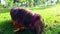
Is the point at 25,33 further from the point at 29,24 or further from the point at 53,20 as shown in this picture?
the point at 53,20

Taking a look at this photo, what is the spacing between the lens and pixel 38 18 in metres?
3.95

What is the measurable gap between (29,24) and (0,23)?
2.81 ft

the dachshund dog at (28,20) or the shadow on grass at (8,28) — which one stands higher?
the dachshund dog at (28,20)

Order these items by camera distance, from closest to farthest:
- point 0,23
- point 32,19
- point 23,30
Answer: point 32,19 → point 23,30 → point 0,23

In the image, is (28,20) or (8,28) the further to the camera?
(8,28)

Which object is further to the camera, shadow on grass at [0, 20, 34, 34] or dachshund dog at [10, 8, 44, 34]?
shadow on grass at [0, 20, 34, 34]

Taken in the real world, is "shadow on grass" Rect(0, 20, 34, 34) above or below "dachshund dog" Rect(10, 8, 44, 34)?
below

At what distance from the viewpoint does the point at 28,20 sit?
3.94 m

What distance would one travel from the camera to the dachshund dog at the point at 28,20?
3.93 m

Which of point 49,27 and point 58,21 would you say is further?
point 58,21

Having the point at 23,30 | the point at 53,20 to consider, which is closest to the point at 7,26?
the point at 23,30

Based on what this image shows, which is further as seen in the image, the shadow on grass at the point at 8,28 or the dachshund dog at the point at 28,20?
the shadow on grass at the point at 8,28

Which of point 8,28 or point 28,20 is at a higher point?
point 28,20

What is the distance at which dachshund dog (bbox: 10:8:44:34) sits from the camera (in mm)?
3934
